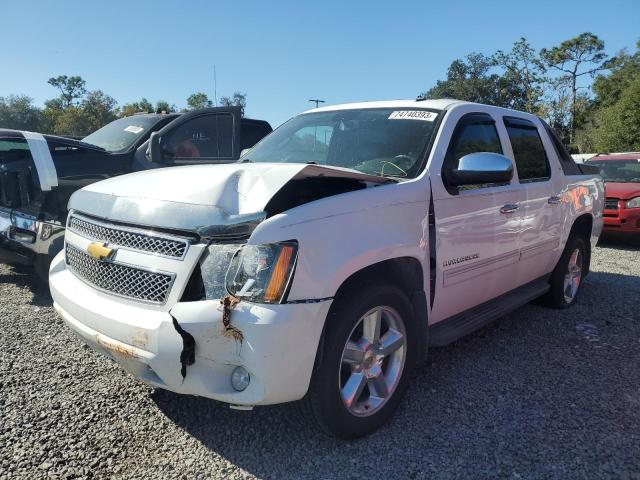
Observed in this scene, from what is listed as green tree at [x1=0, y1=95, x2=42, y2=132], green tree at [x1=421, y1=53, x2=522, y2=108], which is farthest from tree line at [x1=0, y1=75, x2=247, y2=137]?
green tree at [x1=421, y1=53, x2=522, y2=108]

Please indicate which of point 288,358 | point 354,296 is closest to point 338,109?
point 354,296

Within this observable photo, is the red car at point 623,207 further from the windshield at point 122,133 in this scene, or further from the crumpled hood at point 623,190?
the windshield at point 122,133

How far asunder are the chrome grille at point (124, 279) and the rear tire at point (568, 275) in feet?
13.5

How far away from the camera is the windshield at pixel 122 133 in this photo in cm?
598

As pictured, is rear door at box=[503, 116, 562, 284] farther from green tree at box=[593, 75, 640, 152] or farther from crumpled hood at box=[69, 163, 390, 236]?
green tree at box=[593, 75, 640, 152]

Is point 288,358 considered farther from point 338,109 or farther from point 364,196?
point 338,109

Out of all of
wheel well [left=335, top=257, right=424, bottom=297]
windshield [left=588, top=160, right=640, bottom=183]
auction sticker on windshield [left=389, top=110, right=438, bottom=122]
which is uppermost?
auction sticker on windshield [left=389, top=110, right=438, bottom=122]

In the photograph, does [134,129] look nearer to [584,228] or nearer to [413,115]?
[413,115]

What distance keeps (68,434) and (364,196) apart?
2018 millimetres

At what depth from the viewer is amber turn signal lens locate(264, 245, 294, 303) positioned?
218 centimetres

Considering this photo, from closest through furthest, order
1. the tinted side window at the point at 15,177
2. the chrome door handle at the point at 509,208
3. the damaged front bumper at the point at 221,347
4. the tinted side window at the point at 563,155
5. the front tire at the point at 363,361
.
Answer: the damaged front bumper at the point at 221,347
the front tire at the point at 363,361
the chrome door handle at the point at 509,208
the tinted side window at the point at 15,177
the tinted side window at the point at 563,155

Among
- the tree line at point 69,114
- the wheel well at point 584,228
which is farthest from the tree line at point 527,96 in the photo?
the wheel well at point 584,228

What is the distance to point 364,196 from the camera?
262 cm

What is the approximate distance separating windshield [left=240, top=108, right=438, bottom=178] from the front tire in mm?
932
